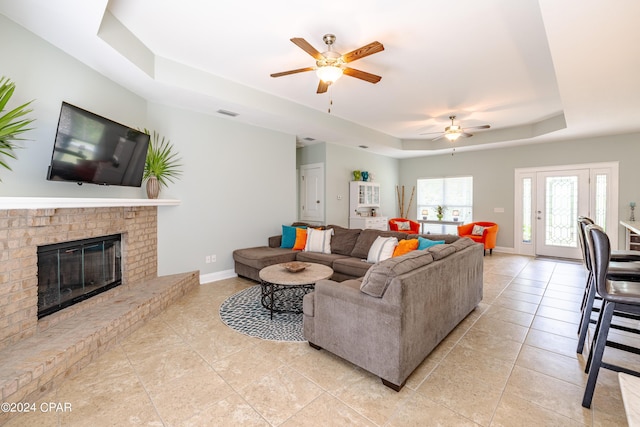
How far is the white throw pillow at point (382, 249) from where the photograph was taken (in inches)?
153

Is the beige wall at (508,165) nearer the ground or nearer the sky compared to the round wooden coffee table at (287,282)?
nearer the sky

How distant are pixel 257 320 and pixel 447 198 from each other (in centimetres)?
674

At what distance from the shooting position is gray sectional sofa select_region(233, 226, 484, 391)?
190 centimetres

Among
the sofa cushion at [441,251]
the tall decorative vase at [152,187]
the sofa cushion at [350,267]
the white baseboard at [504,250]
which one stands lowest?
the white baseboard at [504,250]

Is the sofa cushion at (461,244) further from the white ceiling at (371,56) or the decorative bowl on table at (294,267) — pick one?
the white ceiling at (371,56)

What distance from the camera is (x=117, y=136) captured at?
2936 mm

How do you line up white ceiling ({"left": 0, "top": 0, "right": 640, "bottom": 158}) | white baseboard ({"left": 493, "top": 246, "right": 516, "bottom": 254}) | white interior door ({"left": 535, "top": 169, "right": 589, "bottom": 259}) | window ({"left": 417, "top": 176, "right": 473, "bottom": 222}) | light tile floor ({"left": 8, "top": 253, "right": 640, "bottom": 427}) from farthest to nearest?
window ({"left": 417, "top": 176, "right": 473, "bottom": 222}) → white baseboard ({"left": 493, "top": 246, "right": 516, "bottom": 254}) → white interior door ({"left": 535, "top": 169, "right": 589, "bottom": 259}) → white ceiling ({"left": 0, "top": 0, "right": 640, "bottom": 158}) → light tile floor ({"left": 8, "top": 253, "right": 640, "bottom": 427})

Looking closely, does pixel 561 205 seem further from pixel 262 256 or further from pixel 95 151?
pixel 95 151

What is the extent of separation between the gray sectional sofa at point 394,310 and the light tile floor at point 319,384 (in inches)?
6.3

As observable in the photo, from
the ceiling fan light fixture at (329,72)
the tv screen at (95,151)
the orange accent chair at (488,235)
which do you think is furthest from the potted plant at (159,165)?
the orange accent chair at (488,235)

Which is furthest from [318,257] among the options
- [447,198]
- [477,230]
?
[447,198]

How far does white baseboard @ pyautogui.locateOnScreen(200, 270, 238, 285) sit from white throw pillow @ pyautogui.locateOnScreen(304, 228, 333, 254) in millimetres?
1317

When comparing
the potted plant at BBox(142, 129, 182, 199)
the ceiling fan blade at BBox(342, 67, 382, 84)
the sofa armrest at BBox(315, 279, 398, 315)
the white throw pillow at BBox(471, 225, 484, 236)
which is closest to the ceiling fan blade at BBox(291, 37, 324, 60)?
the ceiling fan blade at BBox(342, 67, 382, 84)

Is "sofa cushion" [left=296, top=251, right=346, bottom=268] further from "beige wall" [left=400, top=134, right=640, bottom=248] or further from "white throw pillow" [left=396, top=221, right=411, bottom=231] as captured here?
"beige wall" [left=400, top=134, right=640, bottom=248]
